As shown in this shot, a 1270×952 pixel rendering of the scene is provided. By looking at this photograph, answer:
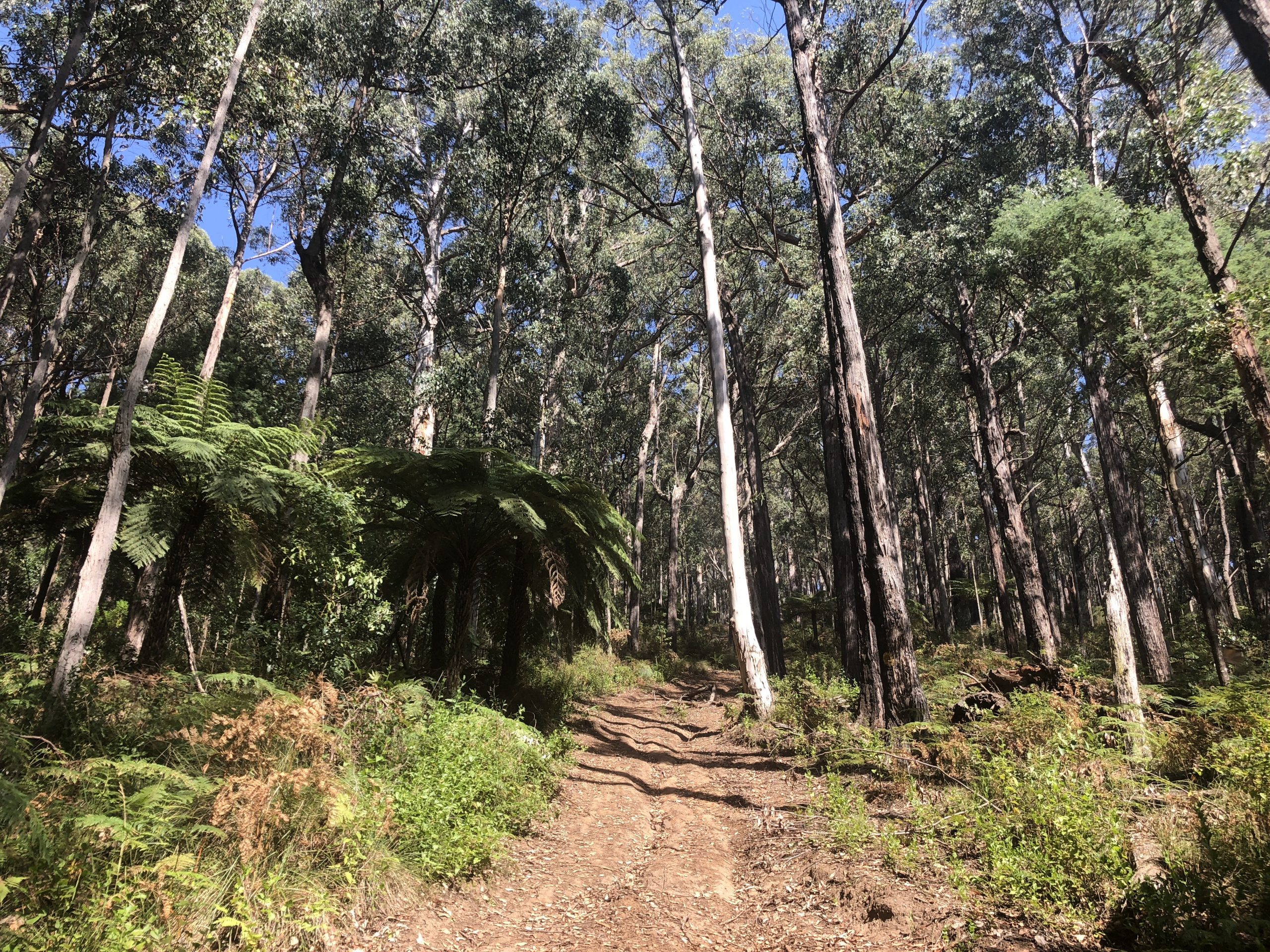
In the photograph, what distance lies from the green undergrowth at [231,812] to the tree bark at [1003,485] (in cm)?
1333

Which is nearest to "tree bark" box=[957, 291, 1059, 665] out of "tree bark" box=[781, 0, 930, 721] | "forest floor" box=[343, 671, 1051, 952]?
"tree bark" box=[781, 0, 930, 721]

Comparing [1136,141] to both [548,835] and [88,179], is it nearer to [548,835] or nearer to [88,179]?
[548,835]

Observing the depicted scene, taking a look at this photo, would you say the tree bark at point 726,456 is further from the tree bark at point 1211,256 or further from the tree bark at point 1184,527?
the tree bark at point 1184,527

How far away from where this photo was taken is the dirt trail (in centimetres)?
368

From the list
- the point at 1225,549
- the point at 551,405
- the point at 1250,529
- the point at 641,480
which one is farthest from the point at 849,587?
the point at 1225,549

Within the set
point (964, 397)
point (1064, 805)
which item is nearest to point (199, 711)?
point (1064, 805)

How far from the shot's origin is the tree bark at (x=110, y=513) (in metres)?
4.74

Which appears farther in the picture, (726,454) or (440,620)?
(726,454)

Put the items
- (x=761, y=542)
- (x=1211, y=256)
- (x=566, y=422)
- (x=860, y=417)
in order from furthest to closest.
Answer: (x=566, y=422)
(x=761, y=542)
(x=1211, y=256)
(x=860, y=417)

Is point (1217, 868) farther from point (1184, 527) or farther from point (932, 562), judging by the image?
point (932, 562)

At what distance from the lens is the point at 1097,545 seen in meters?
39.5

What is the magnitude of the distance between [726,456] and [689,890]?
23.8 feet

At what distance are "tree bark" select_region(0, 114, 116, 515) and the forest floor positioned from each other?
32.3 feet

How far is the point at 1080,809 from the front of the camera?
370 centimetres
